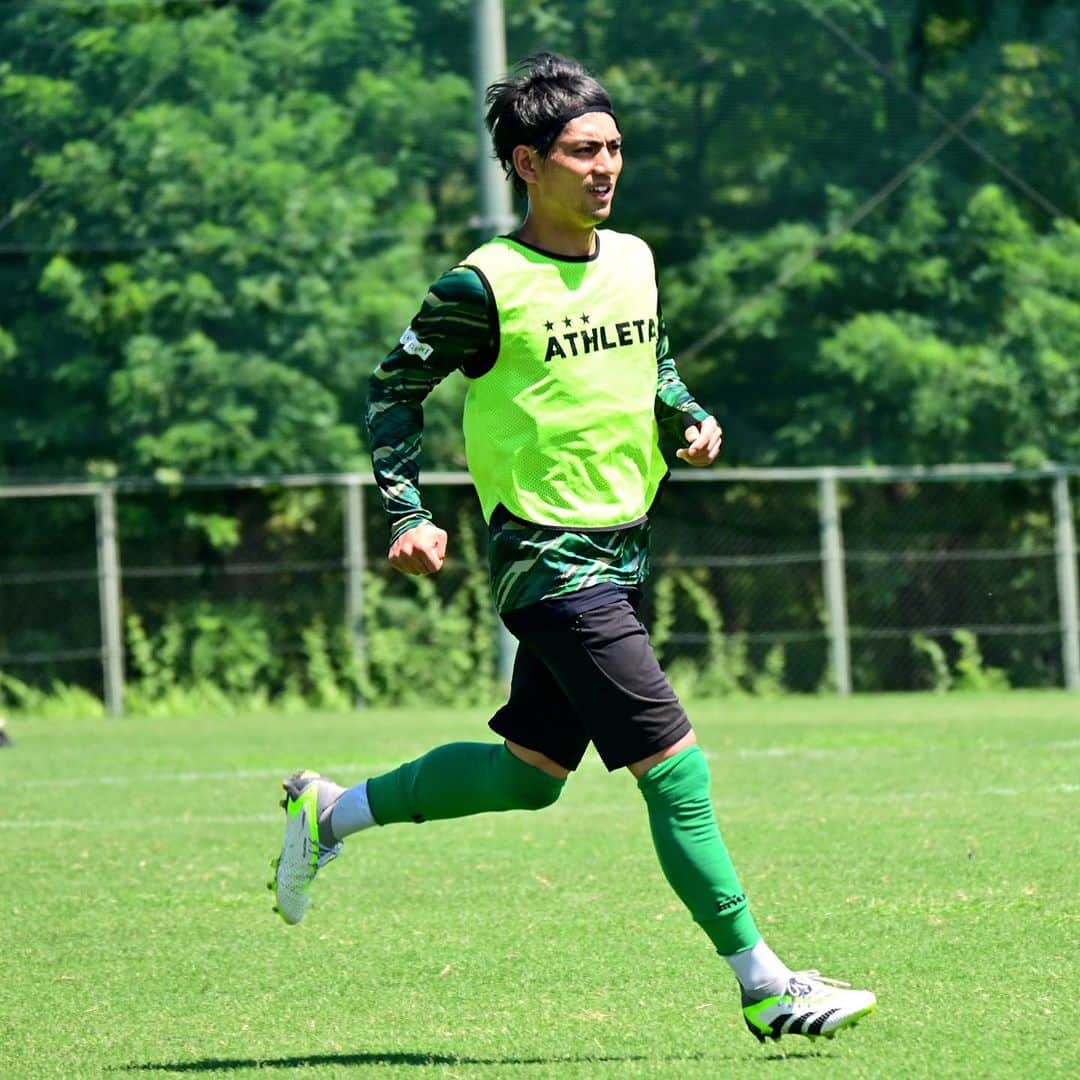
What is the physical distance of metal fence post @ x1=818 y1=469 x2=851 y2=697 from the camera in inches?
741

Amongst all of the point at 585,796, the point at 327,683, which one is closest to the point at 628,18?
the point at 327,683

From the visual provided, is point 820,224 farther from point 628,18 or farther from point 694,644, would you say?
point 694,644

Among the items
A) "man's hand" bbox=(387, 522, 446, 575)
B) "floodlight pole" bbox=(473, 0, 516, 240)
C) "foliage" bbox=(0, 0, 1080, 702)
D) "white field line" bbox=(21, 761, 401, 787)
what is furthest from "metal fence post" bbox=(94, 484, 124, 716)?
"man's hand" bbox=(387, 522, 446, 575)

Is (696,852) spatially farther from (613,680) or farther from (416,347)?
(416,347)

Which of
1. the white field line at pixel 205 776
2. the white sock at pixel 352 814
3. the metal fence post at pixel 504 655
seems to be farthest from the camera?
the metal fence post at pixel 504 655

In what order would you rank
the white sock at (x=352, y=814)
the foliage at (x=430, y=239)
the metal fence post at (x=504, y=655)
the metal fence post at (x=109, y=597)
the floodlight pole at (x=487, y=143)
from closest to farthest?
the white sock at (x=352, y=814) → the floodlight pole at (x=487, y=143) → the metal fence post at (x=504, y=655) → the foliage at (x=430, y=239) → the metal fence post at (x=109, y=597)

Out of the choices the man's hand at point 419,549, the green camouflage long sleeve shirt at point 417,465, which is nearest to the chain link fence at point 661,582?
the green camouflage long sleeve shirt at point 417,465

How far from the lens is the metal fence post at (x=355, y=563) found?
18.8 m

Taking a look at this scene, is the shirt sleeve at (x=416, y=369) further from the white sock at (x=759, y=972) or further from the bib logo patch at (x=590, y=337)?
the white sock at (x=759, y=972)

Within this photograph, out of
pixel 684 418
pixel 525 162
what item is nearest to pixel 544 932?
pixel 684 418

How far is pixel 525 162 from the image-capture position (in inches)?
198

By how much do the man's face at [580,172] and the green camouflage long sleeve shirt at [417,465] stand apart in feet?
0.90

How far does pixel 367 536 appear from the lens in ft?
63.6

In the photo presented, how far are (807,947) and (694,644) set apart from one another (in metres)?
13.6
